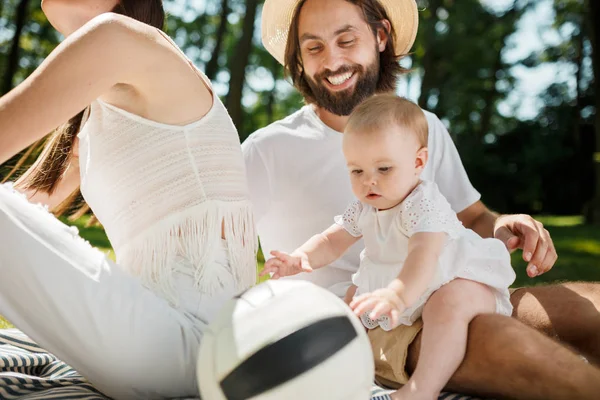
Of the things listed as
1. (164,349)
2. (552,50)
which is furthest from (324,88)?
(552,50)

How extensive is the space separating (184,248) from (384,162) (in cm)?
80

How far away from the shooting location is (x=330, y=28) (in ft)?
11.9

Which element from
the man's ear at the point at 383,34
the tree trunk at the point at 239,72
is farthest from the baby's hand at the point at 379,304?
the tree trunk at the point at 239,72

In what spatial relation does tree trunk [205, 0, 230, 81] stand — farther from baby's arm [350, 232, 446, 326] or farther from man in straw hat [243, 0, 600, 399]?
baby's arm [350, 232, 446, 326]

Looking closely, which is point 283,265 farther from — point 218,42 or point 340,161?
point 218,42

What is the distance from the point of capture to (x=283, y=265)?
2.76 meters

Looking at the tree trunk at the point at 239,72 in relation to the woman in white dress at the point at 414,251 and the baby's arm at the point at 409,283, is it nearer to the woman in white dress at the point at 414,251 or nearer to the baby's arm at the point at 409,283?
the woman in white dress at the point at 414,251

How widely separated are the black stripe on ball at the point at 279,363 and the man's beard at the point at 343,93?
1.86 meters

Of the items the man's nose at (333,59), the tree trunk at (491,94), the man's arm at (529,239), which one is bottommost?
the tree trunk at (491,94)

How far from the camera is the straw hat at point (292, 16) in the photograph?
13.1ft

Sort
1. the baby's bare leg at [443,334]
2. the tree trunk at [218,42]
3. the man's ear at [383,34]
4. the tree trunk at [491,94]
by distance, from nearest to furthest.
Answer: the baby's bare leg at [443,334], the man's ear at [383,34], the tree trunk at [218,42], the tree trunk at [491,94]

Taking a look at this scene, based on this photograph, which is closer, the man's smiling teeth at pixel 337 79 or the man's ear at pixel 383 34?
the man's smiling teeth at pixel 337 79

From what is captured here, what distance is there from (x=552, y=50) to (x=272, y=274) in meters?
22.5

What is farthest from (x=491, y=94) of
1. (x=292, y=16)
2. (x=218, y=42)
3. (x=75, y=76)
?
(x=75, y=76)
